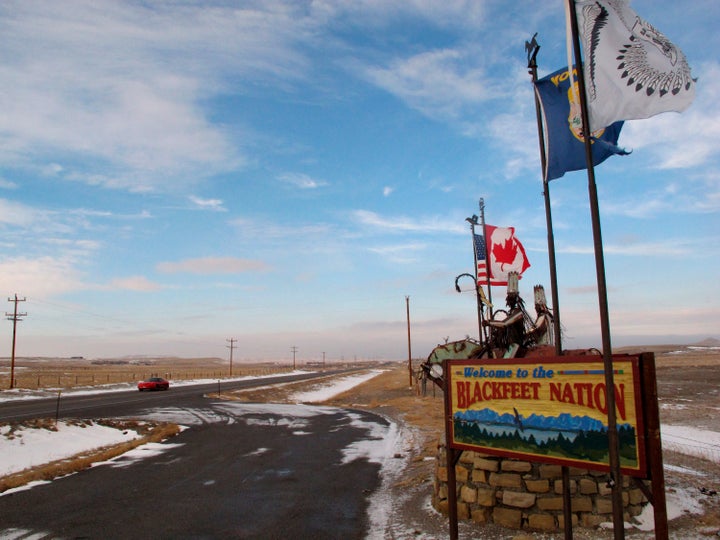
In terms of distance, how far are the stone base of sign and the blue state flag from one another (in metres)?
4.72

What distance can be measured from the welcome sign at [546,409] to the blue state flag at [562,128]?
249 cm

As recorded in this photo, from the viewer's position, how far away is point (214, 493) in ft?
37.0

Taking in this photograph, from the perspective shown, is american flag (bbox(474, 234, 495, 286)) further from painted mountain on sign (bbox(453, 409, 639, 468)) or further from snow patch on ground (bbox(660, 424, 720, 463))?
snow patch on ground (bbox(660, 424, 720, 463))

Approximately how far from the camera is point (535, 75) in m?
7.23

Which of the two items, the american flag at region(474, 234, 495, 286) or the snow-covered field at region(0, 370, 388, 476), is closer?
the american flag at region(474, 234, 495, 286)

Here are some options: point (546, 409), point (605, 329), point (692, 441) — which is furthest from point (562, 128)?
point (692, 441)

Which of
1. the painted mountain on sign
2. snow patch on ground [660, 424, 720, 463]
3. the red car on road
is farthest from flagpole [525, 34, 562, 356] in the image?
the red car on road

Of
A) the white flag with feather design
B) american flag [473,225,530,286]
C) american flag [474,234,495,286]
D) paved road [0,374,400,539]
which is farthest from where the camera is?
american flag [474,234,495,286]

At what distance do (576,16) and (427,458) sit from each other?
1182 cm

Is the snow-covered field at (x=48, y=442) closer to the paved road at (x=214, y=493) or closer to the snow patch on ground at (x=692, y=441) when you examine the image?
the paved road at (x=214, y=493)

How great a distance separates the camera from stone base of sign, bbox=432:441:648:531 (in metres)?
7.81

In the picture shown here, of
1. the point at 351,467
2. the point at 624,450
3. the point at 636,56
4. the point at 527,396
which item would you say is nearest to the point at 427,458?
the point at 351,467

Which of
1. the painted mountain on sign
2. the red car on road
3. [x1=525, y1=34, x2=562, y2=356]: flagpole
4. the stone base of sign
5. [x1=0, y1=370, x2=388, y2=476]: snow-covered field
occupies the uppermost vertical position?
[x1=525, y1=34, x2=562, y2=356]: flagpole

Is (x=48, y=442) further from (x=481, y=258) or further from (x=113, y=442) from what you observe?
(x=481, y=258)
